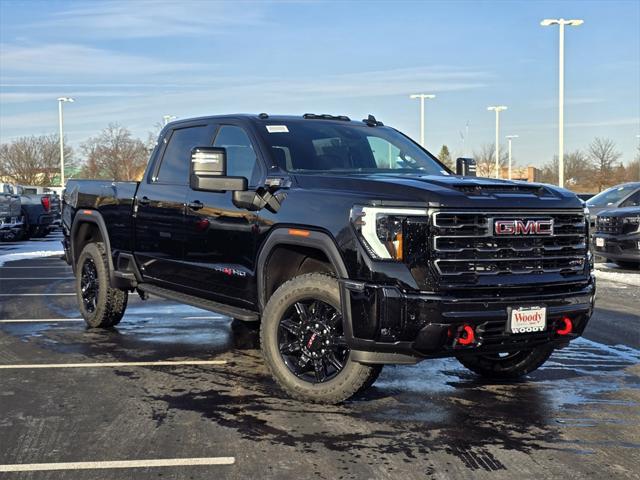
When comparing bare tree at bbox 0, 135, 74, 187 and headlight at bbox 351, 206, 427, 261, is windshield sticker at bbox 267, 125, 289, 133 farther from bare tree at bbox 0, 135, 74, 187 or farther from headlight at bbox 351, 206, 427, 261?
bare tree at bbox 0, 135, 74, 187

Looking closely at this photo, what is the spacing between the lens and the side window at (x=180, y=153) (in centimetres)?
A: 682

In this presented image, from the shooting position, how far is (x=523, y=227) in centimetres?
490

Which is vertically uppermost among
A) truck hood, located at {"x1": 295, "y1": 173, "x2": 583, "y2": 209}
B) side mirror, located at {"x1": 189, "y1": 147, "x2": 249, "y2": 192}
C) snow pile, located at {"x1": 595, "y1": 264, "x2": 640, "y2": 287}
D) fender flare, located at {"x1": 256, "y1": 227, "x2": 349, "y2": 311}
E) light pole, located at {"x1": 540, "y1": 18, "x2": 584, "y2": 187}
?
light pole, located at {"x1": 540, "y1": 18, "x2": 584, "y2": 187}

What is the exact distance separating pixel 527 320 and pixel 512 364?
1.25 meters

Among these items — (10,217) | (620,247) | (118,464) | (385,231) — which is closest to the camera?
(118,464)

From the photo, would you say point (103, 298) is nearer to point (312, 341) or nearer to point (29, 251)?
point (312, 341)

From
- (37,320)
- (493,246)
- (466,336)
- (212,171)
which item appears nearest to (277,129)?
(212,171)

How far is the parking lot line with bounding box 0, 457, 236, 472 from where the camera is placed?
13.2 ft

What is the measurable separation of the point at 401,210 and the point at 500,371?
1.98 meters

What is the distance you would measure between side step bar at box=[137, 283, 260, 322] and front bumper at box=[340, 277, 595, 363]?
4.30 feet

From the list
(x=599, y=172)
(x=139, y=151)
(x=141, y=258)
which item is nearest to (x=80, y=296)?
(x=141, y=258)

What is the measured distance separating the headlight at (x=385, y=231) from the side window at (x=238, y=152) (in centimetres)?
144

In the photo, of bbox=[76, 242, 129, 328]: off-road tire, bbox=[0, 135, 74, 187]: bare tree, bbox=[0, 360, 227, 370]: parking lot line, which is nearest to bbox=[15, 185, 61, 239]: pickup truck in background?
bbox=[76, 242, 129, 328]: off-road tire

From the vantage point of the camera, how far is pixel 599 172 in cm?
6041
